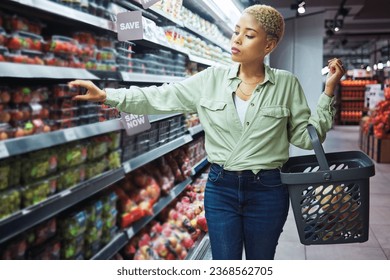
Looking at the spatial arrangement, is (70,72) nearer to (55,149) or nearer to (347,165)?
(55,149)

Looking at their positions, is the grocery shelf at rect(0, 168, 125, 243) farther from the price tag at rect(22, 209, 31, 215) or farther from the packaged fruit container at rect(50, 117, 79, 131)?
the packaged fruit container at rect(50, 117, 79, 131)

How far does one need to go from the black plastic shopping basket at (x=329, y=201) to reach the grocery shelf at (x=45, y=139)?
0.81m

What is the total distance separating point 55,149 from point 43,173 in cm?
15

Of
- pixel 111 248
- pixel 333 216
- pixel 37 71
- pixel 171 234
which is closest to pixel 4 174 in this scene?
pixel 37 71

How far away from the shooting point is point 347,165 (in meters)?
1.89

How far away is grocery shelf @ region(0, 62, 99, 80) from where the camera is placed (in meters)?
1.55

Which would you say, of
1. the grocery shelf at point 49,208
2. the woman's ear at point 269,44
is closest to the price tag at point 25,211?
the grocery shelf at point 49,208

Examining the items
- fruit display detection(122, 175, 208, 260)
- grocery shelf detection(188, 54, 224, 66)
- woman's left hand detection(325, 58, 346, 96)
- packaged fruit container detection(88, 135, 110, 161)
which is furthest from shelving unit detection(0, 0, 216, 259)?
woman's left hand detection(325, 58, 346, 96)

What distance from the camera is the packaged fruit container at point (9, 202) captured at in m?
1.65

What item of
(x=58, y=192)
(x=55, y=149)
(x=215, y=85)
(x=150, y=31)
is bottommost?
(x=58, y=192)

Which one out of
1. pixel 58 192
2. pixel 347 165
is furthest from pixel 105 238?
pixel 347 165

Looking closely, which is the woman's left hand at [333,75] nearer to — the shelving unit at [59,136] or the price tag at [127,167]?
the shelving unit at [59,136]

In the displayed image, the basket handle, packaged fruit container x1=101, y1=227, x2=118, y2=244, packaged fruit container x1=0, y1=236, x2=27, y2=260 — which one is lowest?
packaged fruit container x1=101, y1=227, x2=118, y2=244

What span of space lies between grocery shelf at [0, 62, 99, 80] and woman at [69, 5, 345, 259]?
221mm
